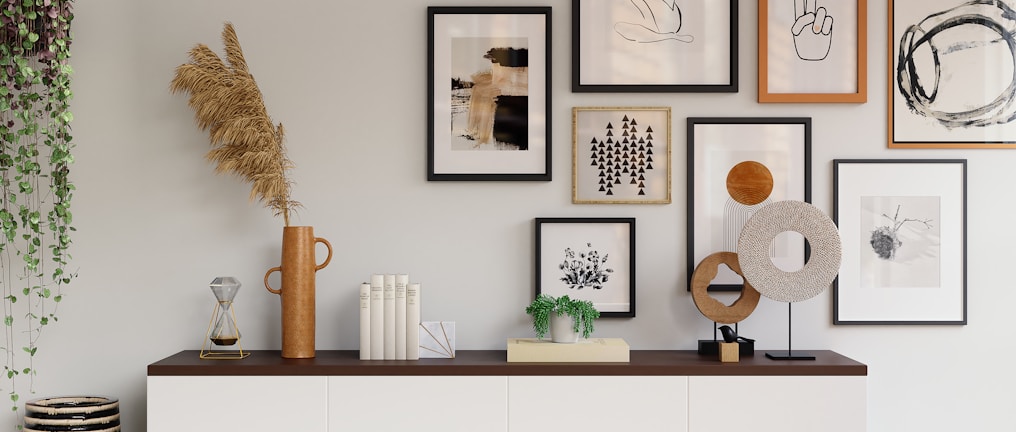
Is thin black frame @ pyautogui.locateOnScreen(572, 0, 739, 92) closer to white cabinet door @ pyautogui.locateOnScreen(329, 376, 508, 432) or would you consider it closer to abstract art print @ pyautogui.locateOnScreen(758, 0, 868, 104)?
abstract art print @ pyautogui.locateOnScreen(758, 0, 868, 104)

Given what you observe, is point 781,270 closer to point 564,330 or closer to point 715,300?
point 715,300

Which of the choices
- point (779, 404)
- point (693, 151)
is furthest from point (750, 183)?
point (779, 404)

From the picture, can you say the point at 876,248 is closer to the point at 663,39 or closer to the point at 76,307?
the point at 663,39

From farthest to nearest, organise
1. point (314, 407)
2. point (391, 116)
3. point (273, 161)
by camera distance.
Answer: point (391, 116) < point (273, 161) < point (314, 407)

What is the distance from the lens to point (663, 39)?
2.45 metres

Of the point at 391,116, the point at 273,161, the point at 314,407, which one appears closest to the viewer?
the point at 314,407

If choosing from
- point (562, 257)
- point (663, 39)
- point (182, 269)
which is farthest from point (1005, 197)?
point (182, 269)

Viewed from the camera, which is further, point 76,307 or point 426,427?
point 76,307

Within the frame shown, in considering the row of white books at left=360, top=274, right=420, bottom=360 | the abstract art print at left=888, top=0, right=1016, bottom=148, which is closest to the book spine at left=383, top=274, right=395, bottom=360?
the row of white books at left=360, top=274, right=420, bottom=360

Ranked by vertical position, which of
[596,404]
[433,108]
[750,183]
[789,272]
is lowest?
[596,404]

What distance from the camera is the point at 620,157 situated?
2.44 meters

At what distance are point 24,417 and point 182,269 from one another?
1.99 feet

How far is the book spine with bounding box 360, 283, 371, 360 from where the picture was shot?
2240 millimetres

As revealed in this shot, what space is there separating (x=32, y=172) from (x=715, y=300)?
6.97ft
